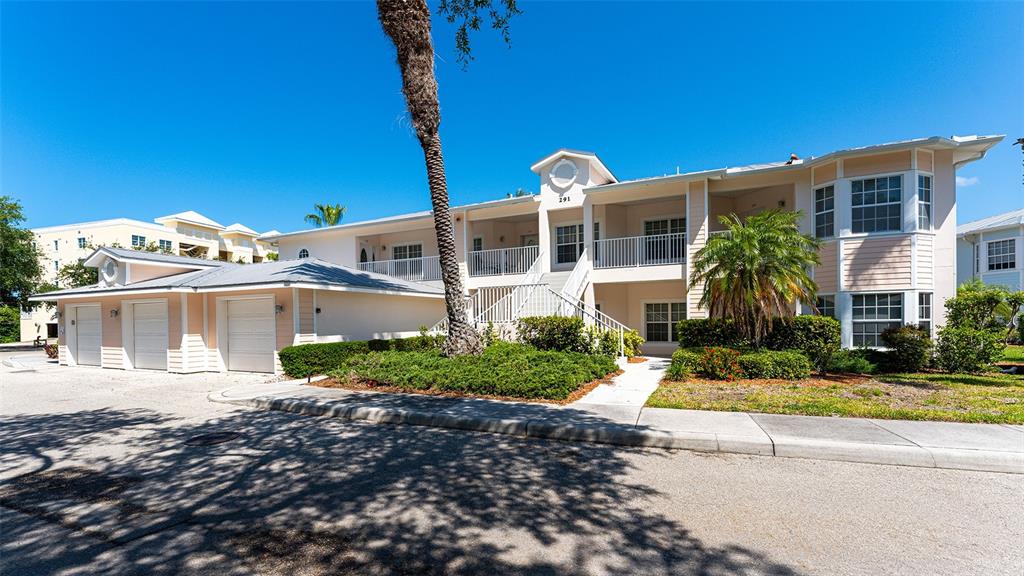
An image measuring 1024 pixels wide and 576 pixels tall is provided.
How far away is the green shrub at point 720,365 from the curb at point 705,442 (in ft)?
15.2

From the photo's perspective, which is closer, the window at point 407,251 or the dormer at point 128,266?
the dormer at point 128,266

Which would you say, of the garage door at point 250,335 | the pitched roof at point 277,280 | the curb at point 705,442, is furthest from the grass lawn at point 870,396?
the garage door at point 250,335

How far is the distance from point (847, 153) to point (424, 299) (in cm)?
1496

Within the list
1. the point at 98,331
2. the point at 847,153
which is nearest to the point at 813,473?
the point at 847,153

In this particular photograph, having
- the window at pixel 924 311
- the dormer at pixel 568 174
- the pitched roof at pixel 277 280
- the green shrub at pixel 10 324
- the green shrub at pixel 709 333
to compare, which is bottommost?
the green shrub at pixel 10 324

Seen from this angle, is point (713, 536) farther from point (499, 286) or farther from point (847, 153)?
point (499, 286)

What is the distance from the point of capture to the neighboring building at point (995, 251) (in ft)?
73.1

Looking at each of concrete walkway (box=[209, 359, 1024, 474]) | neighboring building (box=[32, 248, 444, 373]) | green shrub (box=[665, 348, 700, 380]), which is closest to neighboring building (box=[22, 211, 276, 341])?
neighboring building (box=[32, 248, 444, 373])

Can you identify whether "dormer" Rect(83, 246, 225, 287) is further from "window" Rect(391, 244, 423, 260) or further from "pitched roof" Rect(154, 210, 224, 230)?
"pitched roof" Rect(154, 210, 224, 230)

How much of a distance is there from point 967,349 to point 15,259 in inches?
1699

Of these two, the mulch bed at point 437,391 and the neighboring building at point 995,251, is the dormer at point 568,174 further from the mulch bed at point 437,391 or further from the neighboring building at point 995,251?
the neighboring building at point 995,251

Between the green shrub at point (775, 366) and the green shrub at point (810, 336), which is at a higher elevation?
the green shrub at point (810, 336)

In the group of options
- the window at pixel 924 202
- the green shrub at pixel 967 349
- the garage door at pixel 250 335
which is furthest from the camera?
the garage door at pixel 250 335

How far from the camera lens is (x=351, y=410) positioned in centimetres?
800
